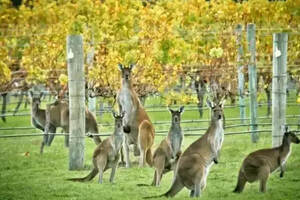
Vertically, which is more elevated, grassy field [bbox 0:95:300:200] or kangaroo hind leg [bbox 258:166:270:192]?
kangaroo hind leg [bbox 258:166:270:192]

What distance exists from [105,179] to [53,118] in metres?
4.63

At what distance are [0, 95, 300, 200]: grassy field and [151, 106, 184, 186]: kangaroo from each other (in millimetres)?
200

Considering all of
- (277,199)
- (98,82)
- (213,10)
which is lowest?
(277,199)

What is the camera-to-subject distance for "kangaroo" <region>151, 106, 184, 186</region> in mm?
11156

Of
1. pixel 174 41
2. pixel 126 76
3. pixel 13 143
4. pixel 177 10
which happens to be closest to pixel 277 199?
pixel 126 76

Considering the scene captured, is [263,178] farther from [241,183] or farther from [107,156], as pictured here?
[107,156]

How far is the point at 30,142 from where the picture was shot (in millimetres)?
17859

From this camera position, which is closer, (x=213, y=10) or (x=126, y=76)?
(x=126, y=76)

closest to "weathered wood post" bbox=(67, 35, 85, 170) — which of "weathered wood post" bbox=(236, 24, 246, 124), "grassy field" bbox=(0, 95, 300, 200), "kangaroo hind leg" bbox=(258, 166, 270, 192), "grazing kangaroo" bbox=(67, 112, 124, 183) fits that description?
"grassy field" bbox=(0, 95, 300, 200)

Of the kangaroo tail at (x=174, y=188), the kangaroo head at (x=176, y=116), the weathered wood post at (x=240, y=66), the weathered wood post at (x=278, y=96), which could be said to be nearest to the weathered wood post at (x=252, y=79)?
the weathered wood post at (x=240, y=66)

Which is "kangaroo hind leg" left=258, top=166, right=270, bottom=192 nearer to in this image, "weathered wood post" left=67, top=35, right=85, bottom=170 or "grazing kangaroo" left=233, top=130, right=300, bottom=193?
"grazing kangaroo" left=233, top=130, right=300, bottom=193

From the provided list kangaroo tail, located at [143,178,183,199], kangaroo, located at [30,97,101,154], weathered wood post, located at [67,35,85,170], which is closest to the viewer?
kangaroo tail, located at [143,178,183,199]

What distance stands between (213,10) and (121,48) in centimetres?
343

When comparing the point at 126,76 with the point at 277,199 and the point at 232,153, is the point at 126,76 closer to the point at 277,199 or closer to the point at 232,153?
the point at 232,153
